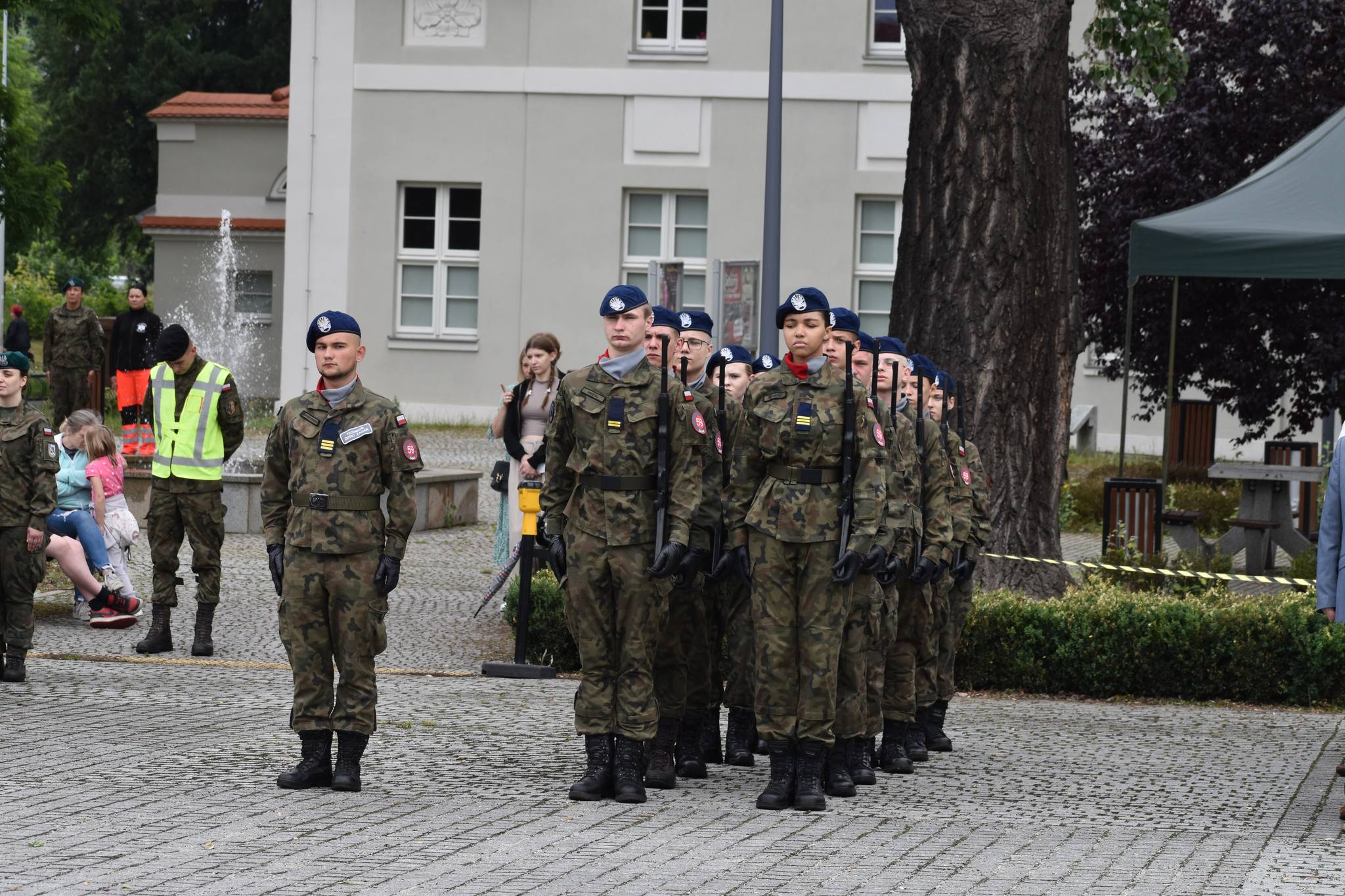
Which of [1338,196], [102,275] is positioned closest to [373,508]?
[1338,196]

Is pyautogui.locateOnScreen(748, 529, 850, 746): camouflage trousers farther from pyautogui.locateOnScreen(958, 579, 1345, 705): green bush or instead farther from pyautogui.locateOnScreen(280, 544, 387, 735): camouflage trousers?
pyautogui.locateOnScreen(958, 579, 1345, 705): green bush

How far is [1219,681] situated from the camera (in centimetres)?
1134

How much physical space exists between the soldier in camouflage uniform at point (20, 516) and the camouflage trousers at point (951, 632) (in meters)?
4.77

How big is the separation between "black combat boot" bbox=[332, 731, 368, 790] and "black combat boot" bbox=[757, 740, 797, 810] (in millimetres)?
1618

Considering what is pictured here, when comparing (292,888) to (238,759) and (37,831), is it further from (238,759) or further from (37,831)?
(238,759)

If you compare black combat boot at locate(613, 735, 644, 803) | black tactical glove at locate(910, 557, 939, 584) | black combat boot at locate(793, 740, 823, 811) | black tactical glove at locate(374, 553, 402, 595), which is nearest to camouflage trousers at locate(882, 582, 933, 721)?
black tactical glove at locate(910, 557, 939, 584)

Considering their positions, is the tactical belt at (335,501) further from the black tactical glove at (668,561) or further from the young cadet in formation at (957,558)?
the young cadet in formation at (957,558)

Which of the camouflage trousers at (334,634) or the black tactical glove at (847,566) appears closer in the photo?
the black tactical glove at (847,566)

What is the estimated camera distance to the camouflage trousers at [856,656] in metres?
8.01

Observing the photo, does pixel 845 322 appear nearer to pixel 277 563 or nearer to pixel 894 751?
pixel 894 751

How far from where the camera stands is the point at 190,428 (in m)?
11.6

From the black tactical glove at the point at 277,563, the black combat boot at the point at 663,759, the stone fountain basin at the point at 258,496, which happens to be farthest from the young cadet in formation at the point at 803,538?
the stone fountain basin at the point at 258,496

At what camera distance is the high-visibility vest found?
11.6m

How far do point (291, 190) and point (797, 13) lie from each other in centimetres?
824
